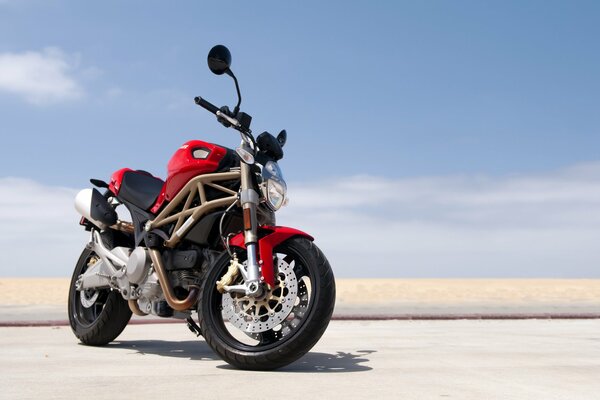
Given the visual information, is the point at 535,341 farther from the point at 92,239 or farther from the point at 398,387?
the point at 92,239

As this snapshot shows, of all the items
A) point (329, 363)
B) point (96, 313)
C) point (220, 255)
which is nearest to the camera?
point (220, 255)

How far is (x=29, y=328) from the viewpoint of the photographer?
1027 cm

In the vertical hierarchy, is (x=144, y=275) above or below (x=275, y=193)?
below

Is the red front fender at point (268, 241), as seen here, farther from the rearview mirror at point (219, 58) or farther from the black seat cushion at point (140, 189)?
the black seat cushion at point (140, 189)

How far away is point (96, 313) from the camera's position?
26.3 ft

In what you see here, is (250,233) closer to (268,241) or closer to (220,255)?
(268,241)

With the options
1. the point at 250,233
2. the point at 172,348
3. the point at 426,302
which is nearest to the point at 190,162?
the point at 250,233

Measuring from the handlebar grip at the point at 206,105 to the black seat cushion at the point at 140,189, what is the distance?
1.29 m

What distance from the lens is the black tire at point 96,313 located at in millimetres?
7555

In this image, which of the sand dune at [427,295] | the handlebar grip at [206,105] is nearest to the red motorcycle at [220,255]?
the handlebar grip at [206,105]

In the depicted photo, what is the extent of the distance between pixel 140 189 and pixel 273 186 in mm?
1996

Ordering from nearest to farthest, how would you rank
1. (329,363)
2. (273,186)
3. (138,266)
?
(273,186) → (329,363) → (138,266)

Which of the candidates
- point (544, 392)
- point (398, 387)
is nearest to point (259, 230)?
point (398, 387)

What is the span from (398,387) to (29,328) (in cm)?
729
